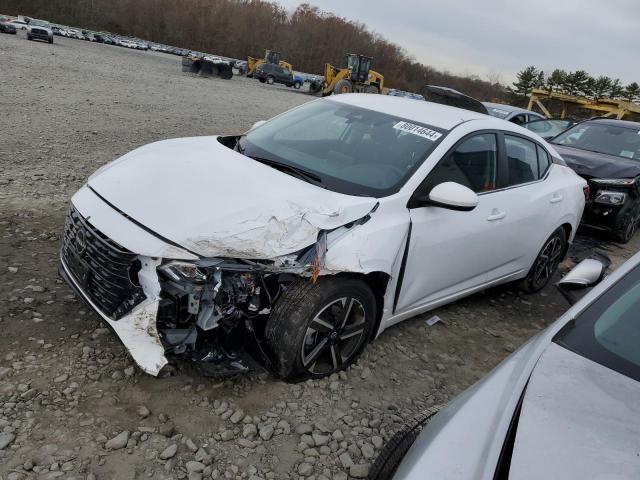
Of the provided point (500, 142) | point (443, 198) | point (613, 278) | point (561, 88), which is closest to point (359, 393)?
point (443, 198)

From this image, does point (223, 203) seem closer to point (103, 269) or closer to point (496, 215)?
point (103, 269)

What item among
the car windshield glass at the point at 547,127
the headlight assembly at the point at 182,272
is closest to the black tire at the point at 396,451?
the headlight assembly at the point at 182,272

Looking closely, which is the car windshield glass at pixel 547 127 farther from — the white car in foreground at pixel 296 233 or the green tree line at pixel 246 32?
the green tree line at pixel 246 32

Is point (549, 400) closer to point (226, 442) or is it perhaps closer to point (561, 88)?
point (226, 442)

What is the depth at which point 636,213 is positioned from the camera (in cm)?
684

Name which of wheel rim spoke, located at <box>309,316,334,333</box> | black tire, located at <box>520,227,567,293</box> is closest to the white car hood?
wheel rim spoke, located at <box>309,316,334,333</box>

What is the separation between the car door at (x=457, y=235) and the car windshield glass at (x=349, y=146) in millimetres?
202

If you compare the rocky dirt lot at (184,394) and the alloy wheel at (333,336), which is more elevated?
the alloy wheel at (333,336)

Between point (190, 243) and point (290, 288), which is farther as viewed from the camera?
point (290, 288)

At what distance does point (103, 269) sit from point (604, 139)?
7490 millimetres

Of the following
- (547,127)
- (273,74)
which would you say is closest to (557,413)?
(547,127)

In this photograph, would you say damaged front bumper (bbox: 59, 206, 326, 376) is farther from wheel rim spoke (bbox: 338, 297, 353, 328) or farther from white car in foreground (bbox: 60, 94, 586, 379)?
wheel rim spoke (bbox: 338, 297, 353, 328)

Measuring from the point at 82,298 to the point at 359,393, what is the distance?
166 cm

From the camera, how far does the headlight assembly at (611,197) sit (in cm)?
639
